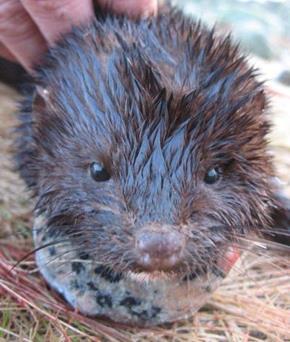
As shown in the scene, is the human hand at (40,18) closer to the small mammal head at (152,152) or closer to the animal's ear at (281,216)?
the small mammal head at (152,152)

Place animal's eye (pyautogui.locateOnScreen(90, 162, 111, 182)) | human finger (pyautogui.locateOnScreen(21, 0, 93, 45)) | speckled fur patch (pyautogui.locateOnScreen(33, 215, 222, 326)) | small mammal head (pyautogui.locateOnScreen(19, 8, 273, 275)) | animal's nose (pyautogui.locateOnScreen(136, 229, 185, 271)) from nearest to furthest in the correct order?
animal's nose (pyautogui.locateOnScreen(136, 229, 185, 271)) < small mammal head (pyautogui.locateOnScreen(19, 8, 273, 275)) < animal's eye (pyautogui.locateOnScreen(90, 162, 111, 182)) < speckled fur patch (pyautogui.locateOnScreen(33, 215, 222, 326)) < human finger (pyautogui.locateOnScreen(21, 0, 93, 45))

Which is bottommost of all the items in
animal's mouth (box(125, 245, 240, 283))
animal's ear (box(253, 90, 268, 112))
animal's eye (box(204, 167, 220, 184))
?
animal's mouth (box(125, 245, 240, 283))

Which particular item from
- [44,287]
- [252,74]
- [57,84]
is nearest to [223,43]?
[252,74]

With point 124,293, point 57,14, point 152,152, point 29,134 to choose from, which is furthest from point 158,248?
point 57,14

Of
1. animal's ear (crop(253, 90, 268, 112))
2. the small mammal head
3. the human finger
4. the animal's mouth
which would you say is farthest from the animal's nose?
the human finger

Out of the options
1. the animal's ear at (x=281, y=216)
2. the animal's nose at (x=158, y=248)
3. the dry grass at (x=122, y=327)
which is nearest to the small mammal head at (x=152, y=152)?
the animal's nose at (x=158, y=248)

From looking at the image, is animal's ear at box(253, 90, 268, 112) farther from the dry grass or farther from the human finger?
the human finger
